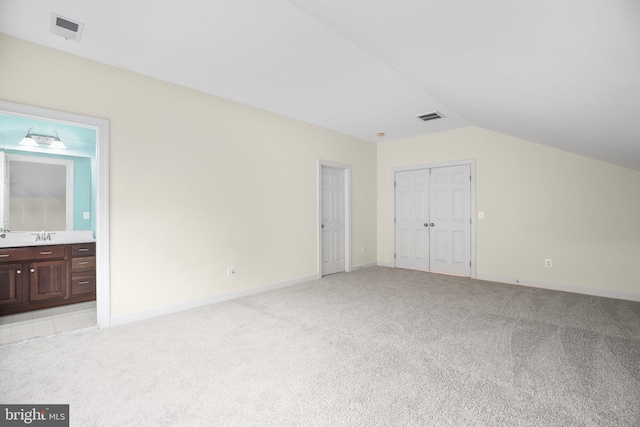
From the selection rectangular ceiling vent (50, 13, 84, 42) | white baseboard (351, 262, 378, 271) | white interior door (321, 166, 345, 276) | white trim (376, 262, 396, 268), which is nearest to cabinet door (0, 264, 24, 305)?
rectangular ceiling vent (50, 13, 84, 42)

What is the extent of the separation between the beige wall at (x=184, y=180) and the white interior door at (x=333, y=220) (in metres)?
0.38

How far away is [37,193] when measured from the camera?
Result: 4551 mm

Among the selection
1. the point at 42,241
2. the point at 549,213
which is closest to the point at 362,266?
the point at 549,213

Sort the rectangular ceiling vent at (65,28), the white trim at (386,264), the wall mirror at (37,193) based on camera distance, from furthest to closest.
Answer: the white trim at (386,264)
the wall mirror at (37,193)
the rectangular ceiling vent at (65,28)

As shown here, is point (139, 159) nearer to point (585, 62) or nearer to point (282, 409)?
point (282, 409)

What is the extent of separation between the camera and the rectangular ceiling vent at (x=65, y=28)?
2.45 m

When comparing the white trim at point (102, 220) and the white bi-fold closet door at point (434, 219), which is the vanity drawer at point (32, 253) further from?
the white bi-fold closet door at point (434, 219)

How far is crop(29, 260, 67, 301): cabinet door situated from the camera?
380 cm

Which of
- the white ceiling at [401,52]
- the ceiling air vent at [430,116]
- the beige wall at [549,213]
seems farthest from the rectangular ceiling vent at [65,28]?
the beige wall at [549,213]

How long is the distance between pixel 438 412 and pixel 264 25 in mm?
3001

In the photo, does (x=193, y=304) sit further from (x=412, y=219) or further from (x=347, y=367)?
(x=412, y=219)

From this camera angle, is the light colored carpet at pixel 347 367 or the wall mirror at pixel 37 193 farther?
the wall mirror at pixel 37 193

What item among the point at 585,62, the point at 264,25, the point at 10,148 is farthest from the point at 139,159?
the point at 585,62

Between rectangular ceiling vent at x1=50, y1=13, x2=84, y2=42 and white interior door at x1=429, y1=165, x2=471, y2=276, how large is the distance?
17.9 feet
